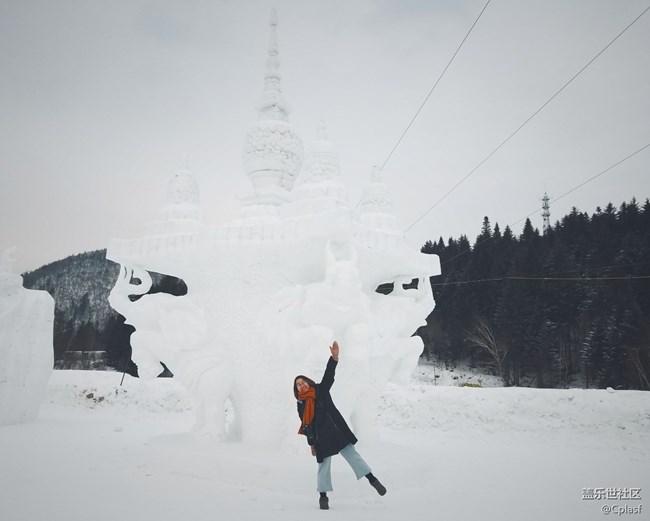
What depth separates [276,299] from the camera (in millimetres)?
5309

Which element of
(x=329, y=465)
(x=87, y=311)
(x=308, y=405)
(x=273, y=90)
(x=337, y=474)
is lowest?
(x=337, y=474)

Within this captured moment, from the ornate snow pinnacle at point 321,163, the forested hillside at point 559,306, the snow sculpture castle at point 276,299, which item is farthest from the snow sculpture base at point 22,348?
the forested hillside at point 559,306

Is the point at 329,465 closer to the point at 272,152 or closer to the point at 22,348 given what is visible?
the point at 272,152

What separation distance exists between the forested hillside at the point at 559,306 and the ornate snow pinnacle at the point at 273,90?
14.0 meters

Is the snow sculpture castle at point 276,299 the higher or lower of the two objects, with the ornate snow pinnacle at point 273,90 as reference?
lower

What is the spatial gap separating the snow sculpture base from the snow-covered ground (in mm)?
487

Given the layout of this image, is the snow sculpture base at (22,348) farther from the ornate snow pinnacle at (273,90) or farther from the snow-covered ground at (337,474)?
the ornate snow pinnacle at (273,90)

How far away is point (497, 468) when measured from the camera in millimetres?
5867

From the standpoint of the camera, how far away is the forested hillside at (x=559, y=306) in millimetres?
20641

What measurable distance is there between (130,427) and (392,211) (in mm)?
7019

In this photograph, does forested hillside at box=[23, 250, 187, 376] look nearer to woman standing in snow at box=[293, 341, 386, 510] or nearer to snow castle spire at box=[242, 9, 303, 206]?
snow castle spire at box=[242, 9, 303, 206]

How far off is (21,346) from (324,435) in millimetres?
8020

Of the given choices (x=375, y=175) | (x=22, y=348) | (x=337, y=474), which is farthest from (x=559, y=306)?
(x=22, y=348)

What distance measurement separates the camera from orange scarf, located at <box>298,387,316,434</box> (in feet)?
11.9
